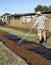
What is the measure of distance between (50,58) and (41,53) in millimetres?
1312

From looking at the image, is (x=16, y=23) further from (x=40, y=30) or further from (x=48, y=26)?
(x=40, y=30)

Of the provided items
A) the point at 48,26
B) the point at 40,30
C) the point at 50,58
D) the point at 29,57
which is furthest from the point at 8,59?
the point at 48,26

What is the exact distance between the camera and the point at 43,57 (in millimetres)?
10531

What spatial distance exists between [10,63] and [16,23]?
A: 36.2 meters

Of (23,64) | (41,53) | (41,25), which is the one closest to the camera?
(23,64)

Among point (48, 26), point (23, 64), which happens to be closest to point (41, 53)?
point (23, 64)

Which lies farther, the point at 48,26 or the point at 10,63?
the point at 48,26

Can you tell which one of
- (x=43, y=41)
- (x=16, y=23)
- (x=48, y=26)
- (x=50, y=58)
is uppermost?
(x=50, y=58)

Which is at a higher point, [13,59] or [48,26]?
[13,59]

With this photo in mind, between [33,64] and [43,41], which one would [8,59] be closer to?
[33,64]

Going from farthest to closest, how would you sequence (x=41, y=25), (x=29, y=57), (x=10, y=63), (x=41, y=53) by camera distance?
(x=41, y=25) → (x=41, y=53) → (x=29, y=57) → (x=10, y=63)

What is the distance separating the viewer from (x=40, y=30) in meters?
15.3

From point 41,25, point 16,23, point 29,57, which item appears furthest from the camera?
point 16,23

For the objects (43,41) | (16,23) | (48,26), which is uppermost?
(43,41)
